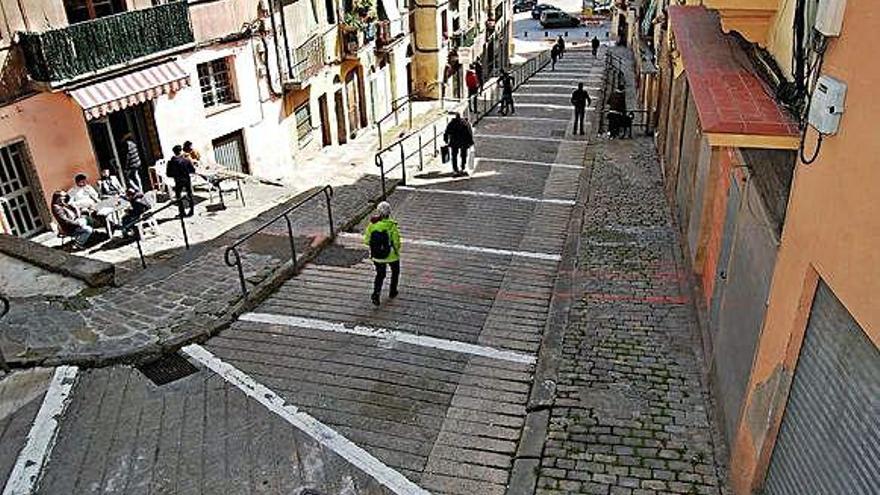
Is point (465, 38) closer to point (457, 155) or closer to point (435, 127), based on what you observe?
point (435, 127)

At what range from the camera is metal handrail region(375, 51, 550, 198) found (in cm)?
1492

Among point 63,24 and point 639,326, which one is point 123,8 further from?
point 639,326

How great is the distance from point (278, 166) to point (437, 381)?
48.1ft

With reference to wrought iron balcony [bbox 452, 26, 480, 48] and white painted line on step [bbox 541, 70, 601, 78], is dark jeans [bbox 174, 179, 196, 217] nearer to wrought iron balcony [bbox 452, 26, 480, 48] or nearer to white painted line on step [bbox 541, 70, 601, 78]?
white painted line on step [bbox 541, 70, 601, 78]

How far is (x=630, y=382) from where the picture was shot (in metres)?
7.83

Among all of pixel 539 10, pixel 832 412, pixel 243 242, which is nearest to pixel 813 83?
pixel 832 412

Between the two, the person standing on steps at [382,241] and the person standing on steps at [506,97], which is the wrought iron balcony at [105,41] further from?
the person standing on steps at [506,97]

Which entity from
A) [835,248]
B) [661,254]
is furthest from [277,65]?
[835,248]

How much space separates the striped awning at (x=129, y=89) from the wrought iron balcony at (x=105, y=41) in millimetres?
317

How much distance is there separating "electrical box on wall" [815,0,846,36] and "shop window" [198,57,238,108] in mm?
15926

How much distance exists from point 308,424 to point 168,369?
6.55ft

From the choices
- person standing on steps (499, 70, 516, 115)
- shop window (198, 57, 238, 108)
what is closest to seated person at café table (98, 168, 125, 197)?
shop window (198, 57, 238, 108)

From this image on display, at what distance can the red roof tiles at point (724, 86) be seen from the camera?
5.48 metres

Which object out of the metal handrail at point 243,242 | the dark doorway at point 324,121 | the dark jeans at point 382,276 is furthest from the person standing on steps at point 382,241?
the dark doorway at point 324,121
